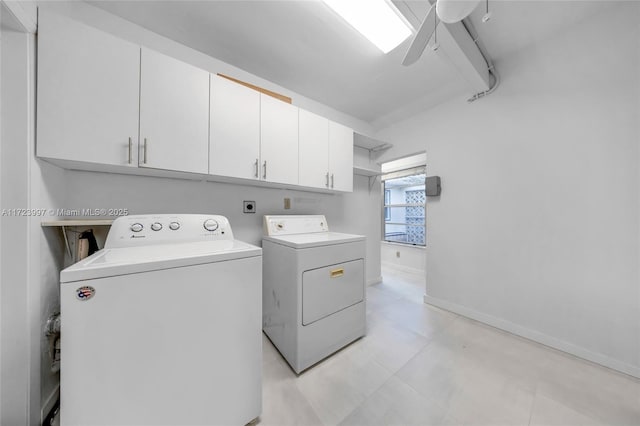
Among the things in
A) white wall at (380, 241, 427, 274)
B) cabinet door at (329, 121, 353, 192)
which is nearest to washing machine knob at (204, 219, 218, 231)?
cabinet door at (329, 121, 353, 192)

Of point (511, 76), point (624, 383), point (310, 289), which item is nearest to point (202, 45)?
point (310, 289)

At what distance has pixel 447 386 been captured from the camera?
1.26m

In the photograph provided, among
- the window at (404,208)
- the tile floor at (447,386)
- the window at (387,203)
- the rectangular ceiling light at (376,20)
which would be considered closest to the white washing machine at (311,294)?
the tile floor at (447,386)

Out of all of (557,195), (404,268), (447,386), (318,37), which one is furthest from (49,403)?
(404,268)

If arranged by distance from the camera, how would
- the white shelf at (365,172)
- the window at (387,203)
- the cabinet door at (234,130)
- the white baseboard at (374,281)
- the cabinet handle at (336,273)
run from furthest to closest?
the window at (387,203), the white baseboard at (374,281), the white shelf at (365,172), the cabinet handle at (336,273), the cabinet door at (234,130)

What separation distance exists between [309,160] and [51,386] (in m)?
2.14

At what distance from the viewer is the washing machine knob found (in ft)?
4.42

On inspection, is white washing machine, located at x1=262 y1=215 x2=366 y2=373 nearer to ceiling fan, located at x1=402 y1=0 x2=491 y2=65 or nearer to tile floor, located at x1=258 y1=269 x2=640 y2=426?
tile floor, located at x1=258 y1=269 x2=640 y2=426

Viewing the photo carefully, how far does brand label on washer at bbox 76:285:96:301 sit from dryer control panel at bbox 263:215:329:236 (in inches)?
45.8

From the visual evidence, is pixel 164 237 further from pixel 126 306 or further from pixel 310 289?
pixel 310 289

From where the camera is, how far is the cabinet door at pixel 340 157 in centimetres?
212

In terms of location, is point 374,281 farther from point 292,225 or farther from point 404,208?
point 404,208

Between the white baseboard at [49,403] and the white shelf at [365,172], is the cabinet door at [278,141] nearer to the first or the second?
the white shelf at [365,172]

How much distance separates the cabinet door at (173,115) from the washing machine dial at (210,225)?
13.8 inches
